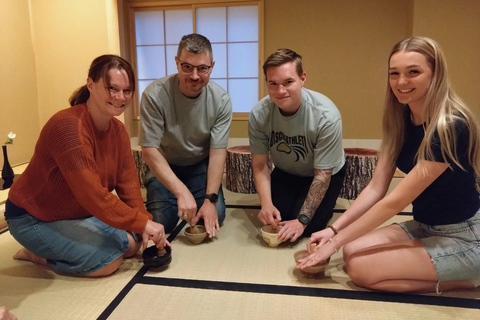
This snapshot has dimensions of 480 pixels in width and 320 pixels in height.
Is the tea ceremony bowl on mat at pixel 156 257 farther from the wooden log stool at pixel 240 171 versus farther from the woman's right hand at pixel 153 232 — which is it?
the wooden log stool at pixel 240 171

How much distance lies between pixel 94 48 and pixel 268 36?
198 cm

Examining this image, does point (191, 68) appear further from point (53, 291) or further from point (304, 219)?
point (53, 291)

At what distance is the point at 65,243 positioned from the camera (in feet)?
5.43

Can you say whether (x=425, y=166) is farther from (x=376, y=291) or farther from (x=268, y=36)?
(x=268, y=36)

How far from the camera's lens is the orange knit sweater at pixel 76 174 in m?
1.53

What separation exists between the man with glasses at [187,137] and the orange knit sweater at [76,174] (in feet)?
1.15

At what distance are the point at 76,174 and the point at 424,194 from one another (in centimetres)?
140

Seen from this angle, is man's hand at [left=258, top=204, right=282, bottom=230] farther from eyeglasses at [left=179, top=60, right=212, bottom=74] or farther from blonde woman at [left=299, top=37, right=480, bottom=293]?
eyeglasses at [left=179, top=60, right=212, bottom=74]

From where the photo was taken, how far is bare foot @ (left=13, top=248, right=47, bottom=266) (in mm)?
1799

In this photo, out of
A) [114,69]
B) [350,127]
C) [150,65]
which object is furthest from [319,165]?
[150,65]

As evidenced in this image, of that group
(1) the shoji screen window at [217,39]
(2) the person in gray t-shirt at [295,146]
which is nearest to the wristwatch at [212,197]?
(2) the person in gray t-shirt at [295,146]

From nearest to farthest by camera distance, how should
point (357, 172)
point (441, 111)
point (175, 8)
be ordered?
point (441, 111) < point (357, 172) < point (175, 8)

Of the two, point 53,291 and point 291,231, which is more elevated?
point 291,231

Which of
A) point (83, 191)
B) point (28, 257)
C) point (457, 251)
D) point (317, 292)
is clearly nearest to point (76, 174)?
point (83, 191)
